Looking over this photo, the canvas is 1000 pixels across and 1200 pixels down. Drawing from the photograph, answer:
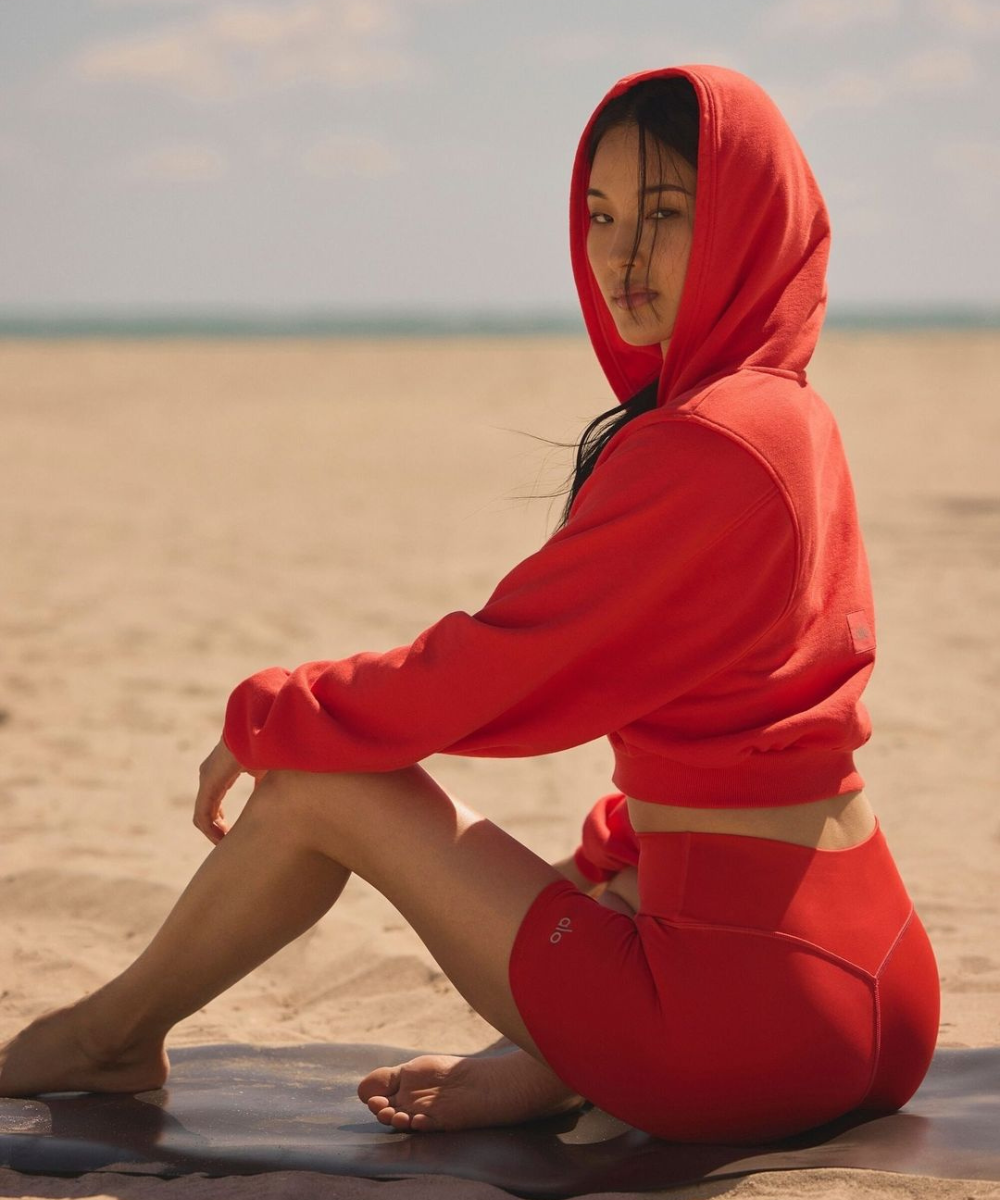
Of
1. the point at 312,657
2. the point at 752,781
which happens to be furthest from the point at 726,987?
the point at 312,657

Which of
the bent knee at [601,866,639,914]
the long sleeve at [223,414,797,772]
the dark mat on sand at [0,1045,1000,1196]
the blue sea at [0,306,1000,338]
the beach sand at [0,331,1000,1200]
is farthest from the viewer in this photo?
the blue sea at [0,306,1000,338]

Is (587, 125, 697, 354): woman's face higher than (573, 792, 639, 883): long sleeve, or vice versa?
(587, 125, 697, 354): woman's face

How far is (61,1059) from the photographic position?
8.13 ft

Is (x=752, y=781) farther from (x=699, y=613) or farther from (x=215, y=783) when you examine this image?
(x=215, y=783)

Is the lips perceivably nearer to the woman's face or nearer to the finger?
the woman's face

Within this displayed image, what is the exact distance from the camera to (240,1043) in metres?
2.90

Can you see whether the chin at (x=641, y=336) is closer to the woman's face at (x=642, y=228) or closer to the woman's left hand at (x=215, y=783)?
the woman's face at (x=642, y=228)

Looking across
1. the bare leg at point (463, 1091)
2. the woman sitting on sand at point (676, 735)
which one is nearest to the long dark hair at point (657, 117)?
the woman sitting on sand at point (676, 735)

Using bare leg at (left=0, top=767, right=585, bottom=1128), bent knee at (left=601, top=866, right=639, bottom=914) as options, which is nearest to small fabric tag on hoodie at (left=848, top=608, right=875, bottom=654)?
bare leg at (left=0, top=767, right=585, bottom=1128)

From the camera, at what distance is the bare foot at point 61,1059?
2.47 meters

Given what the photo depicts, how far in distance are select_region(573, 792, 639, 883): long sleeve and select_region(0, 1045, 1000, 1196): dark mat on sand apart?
42 cm

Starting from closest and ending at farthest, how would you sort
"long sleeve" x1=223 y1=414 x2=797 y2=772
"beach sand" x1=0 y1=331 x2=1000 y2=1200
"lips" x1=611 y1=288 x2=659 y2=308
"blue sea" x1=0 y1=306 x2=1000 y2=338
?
"long sleeve" x1=223 y1=414 x2=797 y2=772 → "lips" x1=611 y1=288 x2=659 y2=308 → "beach sand" x1=0 y1=331 x2=1000 y2=1200 → "blue sea" x1=0 y1=306 x2=1000 y2=338

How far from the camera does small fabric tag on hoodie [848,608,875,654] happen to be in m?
2.21

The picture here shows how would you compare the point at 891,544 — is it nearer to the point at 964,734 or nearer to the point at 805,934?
the point at 964,734
